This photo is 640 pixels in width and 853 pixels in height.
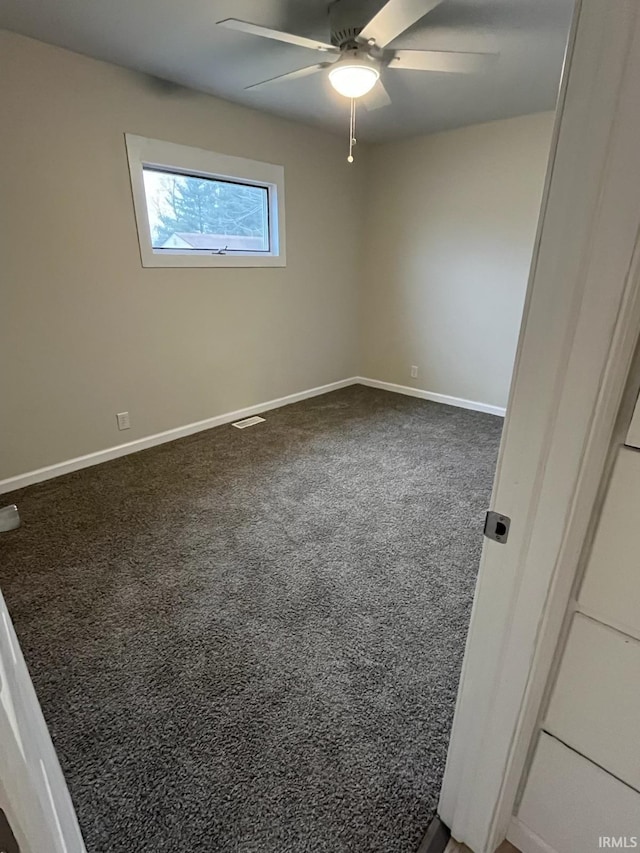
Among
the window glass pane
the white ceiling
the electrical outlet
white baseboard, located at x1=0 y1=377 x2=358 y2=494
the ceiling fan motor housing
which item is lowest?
white baseboard, located at x1=0 y1=377 x2=358 y2=494

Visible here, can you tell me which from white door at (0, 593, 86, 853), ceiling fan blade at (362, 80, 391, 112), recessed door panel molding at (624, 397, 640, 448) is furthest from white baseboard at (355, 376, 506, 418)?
white door at (0, 593, 86, 853)

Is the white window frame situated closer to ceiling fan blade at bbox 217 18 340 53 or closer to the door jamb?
ceiling fan blade at bbox 217 18 340 53

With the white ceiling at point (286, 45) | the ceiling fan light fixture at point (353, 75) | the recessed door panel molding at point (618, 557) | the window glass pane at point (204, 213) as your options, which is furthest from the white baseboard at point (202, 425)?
the recessed door panel molding at point (618, 557)

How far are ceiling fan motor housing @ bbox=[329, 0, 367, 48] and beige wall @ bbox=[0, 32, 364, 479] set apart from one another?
1364 mm

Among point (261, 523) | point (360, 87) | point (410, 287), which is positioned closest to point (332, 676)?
point (261, 523)

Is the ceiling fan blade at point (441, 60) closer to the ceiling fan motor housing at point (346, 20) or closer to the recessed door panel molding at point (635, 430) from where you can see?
the ceiling fan motor housing at point (346, 20)

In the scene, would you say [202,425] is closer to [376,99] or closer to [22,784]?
[376,99]

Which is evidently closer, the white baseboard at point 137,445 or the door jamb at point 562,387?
the door jamb at point 562,387

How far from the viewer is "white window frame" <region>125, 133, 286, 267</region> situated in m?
2.82

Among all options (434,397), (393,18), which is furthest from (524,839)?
(434,397)

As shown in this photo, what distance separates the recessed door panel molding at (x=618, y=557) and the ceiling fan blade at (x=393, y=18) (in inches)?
68.6

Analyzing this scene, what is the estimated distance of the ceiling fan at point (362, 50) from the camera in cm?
178

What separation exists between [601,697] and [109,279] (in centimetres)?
314

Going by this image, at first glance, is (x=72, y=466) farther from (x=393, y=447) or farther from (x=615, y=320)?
(x=615, y=320)
